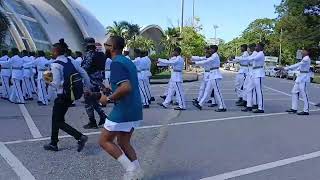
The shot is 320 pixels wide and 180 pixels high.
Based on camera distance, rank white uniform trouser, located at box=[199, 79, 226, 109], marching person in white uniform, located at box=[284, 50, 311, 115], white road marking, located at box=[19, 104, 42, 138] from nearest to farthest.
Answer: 1. white road marking, located at box=[19, 104, 42, 138]
2. marching person in white uniform, located at box=[284, 50, 311, 115]
3. white uniform trouser, located at box=[199, 79, 226, 109]

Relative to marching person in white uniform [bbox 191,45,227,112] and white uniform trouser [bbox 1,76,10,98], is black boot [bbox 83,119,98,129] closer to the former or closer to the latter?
Result: marching person in white uniform [bbox 191,45,227,112]

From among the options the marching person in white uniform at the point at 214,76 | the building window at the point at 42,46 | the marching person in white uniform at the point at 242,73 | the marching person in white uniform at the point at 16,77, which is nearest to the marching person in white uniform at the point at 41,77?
the marching person in white uniform at the point at 16,77

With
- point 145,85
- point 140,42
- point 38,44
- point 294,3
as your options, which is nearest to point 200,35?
point 140,42

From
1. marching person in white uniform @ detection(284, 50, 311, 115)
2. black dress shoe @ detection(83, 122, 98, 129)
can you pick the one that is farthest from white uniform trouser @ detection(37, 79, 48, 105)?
marching person in white uniform @ detection(284, 50, 311, 115)

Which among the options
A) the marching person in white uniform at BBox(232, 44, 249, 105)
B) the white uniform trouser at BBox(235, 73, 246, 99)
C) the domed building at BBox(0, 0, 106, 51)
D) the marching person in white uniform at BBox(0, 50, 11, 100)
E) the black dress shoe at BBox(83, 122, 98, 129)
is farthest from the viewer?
the domed building at BBox(0, 0, 106, 51)

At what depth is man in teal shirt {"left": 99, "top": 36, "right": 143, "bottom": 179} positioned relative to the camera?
244 inches

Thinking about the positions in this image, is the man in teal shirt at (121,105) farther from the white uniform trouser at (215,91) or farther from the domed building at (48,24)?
the domed building at (48,24)

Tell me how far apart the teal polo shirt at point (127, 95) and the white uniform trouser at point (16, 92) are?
11.8 m

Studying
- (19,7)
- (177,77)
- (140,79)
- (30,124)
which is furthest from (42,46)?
(30,124)

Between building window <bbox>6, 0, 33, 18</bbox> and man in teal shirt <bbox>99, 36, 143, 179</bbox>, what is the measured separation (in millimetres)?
57297

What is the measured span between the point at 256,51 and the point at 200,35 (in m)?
56.1

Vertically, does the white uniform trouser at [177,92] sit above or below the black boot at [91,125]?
above

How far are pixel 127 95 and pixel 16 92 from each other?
1213cm

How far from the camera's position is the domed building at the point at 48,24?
A: 57844 millimetres
